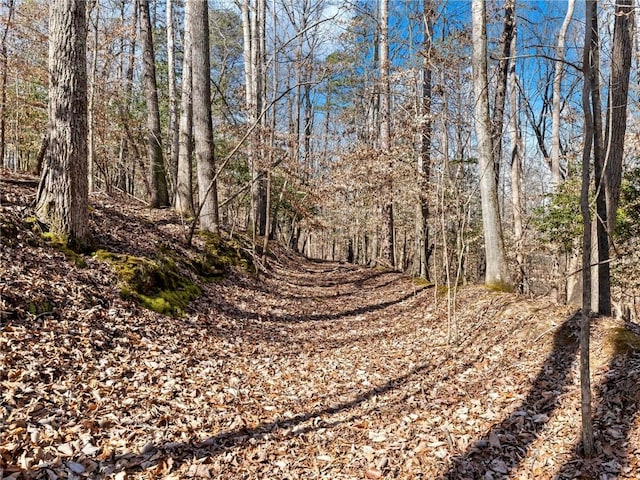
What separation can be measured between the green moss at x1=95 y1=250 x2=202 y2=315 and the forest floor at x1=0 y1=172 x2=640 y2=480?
0.52 feet

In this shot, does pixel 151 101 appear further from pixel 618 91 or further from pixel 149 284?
pixel 618 91

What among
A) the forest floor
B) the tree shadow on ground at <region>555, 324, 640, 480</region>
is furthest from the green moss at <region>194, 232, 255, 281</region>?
the tree shadow on ground at <region>555, 324, 640, 480</region>

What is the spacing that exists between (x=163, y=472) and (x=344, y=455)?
133cm

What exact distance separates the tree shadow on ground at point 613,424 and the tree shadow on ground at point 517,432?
0.33 meters

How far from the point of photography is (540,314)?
5.35m

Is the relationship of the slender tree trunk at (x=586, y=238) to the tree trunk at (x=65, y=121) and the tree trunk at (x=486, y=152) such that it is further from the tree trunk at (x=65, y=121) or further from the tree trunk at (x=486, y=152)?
the tree trunk at (x=65, y=121)

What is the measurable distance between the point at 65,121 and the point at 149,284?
90.9 inches

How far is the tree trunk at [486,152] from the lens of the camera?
22.4 feet

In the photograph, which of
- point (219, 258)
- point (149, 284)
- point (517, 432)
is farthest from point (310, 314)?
point (517, 432)

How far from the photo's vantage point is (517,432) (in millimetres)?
3229

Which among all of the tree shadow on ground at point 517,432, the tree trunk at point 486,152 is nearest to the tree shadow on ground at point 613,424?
the tree shadow on ground at point 517,432

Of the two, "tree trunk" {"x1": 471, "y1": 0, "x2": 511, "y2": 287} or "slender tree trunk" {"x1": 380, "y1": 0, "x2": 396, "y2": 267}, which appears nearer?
"tree trunk" {"x1": 471, "y1": 0, "x2": 511, "y2": 287}

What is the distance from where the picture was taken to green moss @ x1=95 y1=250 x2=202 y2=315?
16.8ft

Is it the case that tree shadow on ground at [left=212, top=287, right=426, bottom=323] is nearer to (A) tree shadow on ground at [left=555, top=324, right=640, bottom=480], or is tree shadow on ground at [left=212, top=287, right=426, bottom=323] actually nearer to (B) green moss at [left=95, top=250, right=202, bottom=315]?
(B) green moss at [left=95, top=250, right=202, bottom=315]
